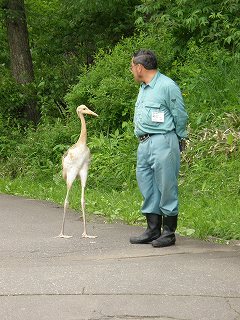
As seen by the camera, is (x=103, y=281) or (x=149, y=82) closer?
(x=103, y=281)

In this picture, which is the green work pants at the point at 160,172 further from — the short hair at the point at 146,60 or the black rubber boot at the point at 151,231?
the short hair at the point at 146,60

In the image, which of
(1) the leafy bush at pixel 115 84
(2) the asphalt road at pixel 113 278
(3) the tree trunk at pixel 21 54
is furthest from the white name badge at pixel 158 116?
(3) the tree trunk at pixel 21 54

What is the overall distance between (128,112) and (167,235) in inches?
335

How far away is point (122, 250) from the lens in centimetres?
915

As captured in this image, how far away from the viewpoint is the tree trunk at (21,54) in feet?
73.9

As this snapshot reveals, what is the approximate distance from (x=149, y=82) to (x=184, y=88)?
7.66m

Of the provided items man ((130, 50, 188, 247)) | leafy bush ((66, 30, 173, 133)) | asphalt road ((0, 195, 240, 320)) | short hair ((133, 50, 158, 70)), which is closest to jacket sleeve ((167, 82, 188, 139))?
man ((130, 50, 188, 247))

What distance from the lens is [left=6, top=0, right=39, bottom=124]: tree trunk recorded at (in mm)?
22531

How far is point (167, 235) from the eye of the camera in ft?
30.7

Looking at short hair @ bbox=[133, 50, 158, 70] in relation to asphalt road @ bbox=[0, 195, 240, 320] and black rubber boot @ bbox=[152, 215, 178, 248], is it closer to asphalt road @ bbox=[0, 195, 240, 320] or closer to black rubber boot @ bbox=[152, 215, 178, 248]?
black rubber boot @ bbox=[152, 215, 178, 248]

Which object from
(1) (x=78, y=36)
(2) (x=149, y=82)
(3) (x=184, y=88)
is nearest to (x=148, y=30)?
(3) (x=184, y=88)

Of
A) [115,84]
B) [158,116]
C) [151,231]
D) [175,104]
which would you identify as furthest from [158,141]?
[115,84]

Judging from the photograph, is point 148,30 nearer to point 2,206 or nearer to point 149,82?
point 2,206

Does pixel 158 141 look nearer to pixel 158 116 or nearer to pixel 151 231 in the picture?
pixel 158 116
